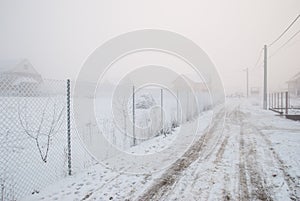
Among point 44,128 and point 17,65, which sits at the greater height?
point 17,65

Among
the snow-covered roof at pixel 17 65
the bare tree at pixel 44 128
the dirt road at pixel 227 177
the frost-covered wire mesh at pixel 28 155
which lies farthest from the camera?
the snow-covered roof at pixel 17 65

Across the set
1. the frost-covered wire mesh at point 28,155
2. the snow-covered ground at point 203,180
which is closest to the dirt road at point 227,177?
the snow-covered ground at point 203,180

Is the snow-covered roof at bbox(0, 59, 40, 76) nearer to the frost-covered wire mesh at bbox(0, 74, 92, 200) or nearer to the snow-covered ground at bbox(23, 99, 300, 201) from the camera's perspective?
the frost-covered wire mesh at bbox(0, 74, 92, 200)

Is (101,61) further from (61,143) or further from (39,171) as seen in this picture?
(39,171)

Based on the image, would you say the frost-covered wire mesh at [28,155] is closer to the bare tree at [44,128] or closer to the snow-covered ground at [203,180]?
the bare tree at [44,128]

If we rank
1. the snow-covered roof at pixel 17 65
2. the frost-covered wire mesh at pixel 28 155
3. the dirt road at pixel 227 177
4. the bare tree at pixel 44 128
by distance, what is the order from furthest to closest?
1. the snow-covered roof at pixel 17 65
2. the bare tree at pixel 44 128
3. the frost-covered wire mesh at pixel 28 155
4. the dirt road at pixel 227 177

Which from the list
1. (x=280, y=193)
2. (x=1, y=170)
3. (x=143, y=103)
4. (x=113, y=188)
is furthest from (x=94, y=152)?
(x=143, y=103)

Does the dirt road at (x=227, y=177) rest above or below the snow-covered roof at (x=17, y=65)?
below

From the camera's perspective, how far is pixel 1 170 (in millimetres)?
5012

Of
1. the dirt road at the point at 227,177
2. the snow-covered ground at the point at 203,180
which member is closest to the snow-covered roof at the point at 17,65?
the snow-covered ground at the point at 203,180

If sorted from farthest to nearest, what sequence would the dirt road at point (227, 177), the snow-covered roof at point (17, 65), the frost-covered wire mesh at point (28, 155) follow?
the snow-covered roof at point (17, 65), the frost-covered wire mesh at point (28, 155), the dirt road at point (227, 177)

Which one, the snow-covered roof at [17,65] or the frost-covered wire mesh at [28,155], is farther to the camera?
the snow-covered roof at [17,65]

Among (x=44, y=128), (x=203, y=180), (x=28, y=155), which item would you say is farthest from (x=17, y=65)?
(x=203, y=180)

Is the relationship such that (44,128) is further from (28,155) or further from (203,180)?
(203,180)
